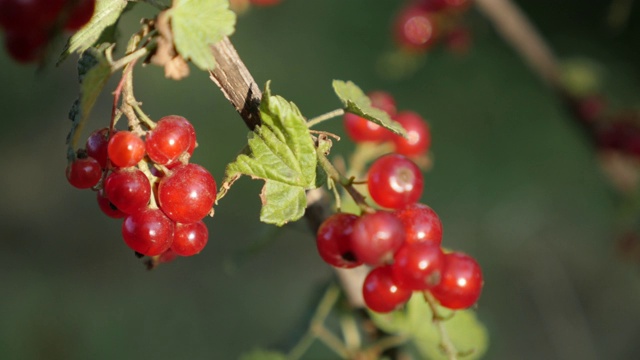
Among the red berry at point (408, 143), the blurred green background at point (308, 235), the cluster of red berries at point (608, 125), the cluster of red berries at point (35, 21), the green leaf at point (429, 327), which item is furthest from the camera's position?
the blurred green background at point (308, 235)

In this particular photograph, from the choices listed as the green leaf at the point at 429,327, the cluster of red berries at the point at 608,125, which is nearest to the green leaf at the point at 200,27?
the green leaf at the point at 429,327

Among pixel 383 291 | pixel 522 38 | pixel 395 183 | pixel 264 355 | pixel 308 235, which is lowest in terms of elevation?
pixel 308 235

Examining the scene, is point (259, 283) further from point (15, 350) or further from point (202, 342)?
point (15, 350)

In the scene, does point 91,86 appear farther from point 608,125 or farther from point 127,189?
point 608,125

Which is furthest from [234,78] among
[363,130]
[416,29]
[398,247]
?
[416,29]

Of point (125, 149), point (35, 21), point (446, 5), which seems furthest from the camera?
point (446, 5)

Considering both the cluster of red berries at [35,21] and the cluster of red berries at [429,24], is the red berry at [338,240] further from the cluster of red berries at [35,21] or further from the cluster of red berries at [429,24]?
the cluster of red berries at [429,24]
